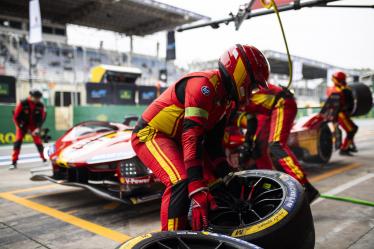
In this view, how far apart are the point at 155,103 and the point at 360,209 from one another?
2961 mm

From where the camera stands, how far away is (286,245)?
8.04ft

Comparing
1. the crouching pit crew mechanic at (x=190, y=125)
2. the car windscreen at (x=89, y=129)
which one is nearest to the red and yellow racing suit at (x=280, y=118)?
the crouching pit crew mechanic at (x=190, y=125)

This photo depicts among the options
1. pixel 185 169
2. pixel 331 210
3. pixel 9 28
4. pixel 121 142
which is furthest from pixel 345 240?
pixel 9 28

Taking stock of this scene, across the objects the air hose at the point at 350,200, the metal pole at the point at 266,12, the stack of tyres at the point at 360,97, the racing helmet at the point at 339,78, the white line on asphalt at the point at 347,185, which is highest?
the metal pole at the point at 266,12

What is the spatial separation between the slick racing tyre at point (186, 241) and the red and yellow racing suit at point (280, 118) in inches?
92.8

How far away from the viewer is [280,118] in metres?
4.65

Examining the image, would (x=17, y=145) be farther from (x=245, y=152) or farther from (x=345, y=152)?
(x=345, y=152)

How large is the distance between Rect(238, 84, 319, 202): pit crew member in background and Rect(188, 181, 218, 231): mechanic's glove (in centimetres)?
224

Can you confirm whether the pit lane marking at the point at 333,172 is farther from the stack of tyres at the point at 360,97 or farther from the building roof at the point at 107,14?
the building roof at the point at 107,14

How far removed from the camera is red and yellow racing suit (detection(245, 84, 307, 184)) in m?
4.42

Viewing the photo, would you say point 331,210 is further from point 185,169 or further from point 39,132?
point 39,132

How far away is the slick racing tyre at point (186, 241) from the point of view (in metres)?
2.16

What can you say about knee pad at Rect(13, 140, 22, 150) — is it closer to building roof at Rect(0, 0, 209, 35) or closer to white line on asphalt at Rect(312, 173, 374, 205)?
white line on asphalt at Rect(312, 173, 374, 205)

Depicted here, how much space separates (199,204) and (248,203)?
2.87ft
